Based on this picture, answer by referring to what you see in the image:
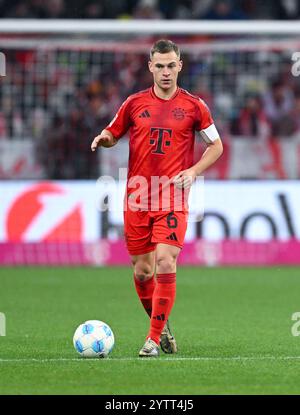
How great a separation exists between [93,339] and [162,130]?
1.69 meters

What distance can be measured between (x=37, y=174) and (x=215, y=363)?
1025 centimetres

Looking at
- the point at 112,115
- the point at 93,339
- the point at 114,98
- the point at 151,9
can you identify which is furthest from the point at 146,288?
the point at 151,9

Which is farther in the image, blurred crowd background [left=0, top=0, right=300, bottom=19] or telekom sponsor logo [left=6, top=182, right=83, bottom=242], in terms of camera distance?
blurred crowd background [left=0, top=0, right=300, bottom=19]

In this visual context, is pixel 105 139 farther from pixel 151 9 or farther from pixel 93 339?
pixel 151 9

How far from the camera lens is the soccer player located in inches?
344

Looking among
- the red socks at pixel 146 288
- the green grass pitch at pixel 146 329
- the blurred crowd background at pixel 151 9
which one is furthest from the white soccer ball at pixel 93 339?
the blurred crowd background at pixel 151 9

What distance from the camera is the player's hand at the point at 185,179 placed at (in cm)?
868

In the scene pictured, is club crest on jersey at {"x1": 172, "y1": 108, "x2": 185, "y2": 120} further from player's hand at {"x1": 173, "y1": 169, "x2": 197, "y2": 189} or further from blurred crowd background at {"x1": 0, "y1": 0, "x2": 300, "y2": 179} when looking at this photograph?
blurred crowd background at {"x1": 0, "y1": 0, "x2": 300, "y2": 179}

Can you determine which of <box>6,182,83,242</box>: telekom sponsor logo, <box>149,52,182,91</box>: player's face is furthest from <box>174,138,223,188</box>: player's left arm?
<box>6,182,83,242</box>: telekom sponsor logo

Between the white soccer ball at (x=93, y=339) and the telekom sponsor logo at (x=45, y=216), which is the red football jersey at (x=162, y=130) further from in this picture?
the telekom sponsor logo at (x=45, y=216)

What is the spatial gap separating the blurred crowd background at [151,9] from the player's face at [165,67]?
12.3m

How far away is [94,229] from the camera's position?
17.1m

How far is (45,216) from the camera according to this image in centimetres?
1709

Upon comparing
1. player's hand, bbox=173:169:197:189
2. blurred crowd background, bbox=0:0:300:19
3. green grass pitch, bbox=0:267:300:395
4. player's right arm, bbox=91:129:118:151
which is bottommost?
green grass pitch, bbox=0:267:300:395
